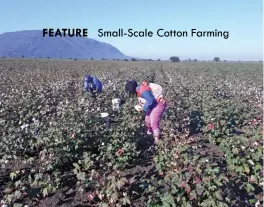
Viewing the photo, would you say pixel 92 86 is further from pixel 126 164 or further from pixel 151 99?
pixel 126 164

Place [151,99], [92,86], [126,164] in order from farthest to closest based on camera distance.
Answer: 1. [92,86]
2. [151,99]
3. [126,164]

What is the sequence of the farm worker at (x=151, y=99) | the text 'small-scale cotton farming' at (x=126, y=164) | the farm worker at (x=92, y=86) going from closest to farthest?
the text 'small-scale cotton farming' at (x=126, y=164), the farm worker at (x=151, y=99), the farm worker at (x=92, y=86)

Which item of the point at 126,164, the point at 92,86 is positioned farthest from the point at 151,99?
the point at 92,86

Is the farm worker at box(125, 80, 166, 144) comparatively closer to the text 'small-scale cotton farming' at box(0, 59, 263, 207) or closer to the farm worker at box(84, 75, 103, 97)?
the text 'small-scale cotton farming' at box(0, 59, 263, 207)

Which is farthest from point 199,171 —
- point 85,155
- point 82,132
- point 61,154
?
point 82,132

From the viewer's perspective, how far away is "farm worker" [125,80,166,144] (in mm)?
6082

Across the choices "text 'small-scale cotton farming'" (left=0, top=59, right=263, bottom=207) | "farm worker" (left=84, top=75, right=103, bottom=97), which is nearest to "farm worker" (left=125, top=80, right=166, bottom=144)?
"text 'small-scale cotton farming'" (left=0, top=59, right=263, bottom=207)

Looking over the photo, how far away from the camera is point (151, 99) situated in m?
6.11

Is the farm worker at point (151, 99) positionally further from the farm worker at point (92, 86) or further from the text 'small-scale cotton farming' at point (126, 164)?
the farm worker at point (92, 86)

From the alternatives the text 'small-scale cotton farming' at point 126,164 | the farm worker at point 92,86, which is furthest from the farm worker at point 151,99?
the farm worker at point 92,86

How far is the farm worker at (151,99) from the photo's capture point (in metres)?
6.08

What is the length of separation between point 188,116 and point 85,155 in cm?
385

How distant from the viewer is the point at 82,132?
5688mm

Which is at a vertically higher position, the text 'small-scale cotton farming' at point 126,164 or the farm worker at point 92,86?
the farm worker at point 92,86
